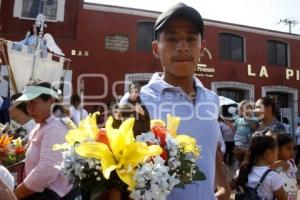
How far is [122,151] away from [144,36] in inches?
543

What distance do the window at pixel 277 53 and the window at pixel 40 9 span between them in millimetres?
9027

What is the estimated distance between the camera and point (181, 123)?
2.03 meters

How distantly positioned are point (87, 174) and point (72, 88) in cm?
1229

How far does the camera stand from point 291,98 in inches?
697

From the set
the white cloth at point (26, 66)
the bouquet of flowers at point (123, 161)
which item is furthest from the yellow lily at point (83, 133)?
the white cloth at point (26, 66)

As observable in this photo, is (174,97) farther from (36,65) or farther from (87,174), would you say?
(36,65)

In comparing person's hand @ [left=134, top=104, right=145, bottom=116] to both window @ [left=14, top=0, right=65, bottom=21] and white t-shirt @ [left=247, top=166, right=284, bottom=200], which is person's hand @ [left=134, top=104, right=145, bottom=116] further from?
window @ [left=14, top=0, right=65, bottom=21]

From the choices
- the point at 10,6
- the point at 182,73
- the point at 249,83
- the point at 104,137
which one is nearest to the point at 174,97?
the point at 182,73

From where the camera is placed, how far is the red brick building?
44.8 feet

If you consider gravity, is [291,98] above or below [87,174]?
above

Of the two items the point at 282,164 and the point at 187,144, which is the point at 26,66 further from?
the point at 187,144

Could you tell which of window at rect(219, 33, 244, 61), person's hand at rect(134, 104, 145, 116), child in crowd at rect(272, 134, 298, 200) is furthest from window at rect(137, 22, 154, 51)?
person's hand at rect(134, 104, 145, 116)

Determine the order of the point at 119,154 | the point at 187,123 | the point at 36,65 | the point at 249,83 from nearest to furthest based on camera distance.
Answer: the point at 119,154
the point at 187,123
the point at 36,65
the point at 249,83

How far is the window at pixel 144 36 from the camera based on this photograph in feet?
48.8
